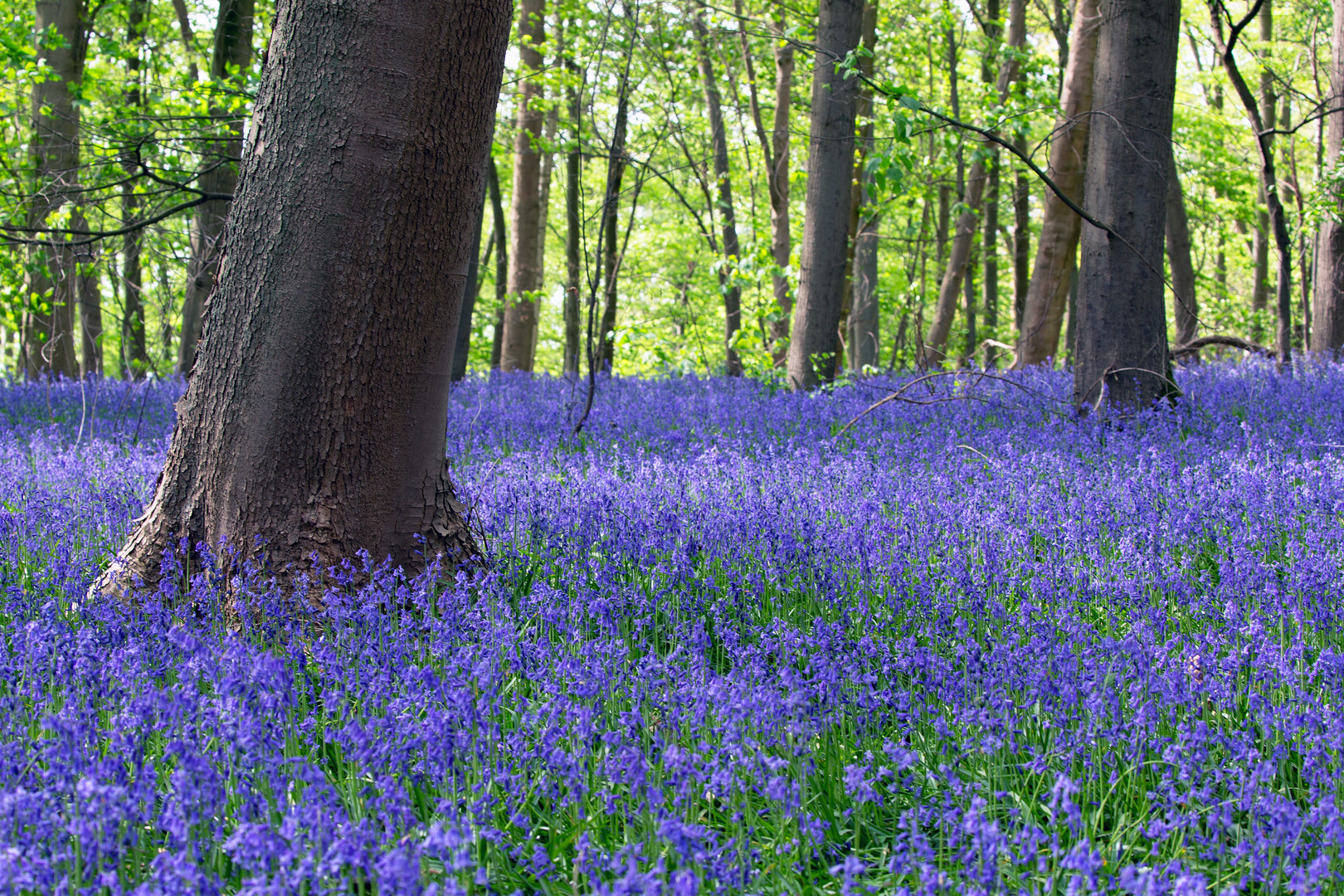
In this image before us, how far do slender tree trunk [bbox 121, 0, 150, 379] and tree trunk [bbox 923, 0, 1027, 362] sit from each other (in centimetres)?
1054

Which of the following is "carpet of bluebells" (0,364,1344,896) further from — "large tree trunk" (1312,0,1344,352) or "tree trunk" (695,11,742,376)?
"tree trunk" (695,11,742,376)

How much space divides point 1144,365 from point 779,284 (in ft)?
29.1

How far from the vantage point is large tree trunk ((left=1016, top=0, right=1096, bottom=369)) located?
447 inches

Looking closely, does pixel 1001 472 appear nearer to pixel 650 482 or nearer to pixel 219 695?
pixel 650 482

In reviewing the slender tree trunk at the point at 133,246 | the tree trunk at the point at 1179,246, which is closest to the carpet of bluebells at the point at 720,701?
the slender tree trunk at the point at 133,246

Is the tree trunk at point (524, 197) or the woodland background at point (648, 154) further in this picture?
the tree trunk at point (524, 197)

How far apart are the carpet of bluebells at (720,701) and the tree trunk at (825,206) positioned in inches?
195

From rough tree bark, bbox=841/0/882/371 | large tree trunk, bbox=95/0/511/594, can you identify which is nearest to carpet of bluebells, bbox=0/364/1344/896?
large tree trunk, bbox=95/0/511/594

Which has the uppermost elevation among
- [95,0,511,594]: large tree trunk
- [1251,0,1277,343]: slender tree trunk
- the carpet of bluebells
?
[1251,0,1277,343]: slender tree trunk

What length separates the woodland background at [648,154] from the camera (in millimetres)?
7207

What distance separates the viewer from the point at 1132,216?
661 centimetres

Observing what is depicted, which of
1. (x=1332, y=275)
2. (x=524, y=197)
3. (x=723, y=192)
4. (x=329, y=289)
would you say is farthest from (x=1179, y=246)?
(x=329, y=289)

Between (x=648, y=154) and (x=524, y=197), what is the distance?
4433mm

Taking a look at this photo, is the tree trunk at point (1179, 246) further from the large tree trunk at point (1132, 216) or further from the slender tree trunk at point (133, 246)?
the slender tree trunk at point (133, 246)
